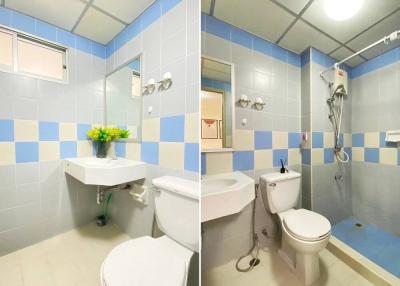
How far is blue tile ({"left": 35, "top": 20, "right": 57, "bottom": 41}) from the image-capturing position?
85 cm

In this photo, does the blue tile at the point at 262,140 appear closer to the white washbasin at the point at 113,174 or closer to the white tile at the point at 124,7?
the white washbasin at the point at 113,174

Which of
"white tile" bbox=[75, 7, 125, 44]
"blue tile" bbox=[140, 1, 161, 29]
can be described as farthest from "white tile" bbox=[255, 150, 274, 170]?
"white tile" bbox=[75, 7, 125, 44]

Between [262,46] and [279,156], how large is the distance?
0.90 ft

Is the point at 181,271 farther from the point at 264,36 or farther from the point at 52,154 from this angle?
the point at 52,154

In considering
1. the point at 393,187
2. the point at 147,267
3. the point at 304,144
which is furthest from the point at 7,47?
the point at 393,187

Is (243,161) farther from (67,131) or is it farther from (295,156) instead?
(67,131)

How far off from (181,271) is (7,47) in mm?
1353

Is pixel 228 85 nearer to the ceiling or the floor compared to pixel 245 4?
nearer to the floor

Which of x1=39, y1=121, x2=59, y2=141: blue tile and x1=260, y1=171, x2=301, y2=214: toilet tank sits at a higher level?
x1=39, y1=121, x2=59, y2=141: blue tile

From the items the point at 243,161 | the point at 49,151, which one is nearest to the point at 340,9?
the point at 243,161

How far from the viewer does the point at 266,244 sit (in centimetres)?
50

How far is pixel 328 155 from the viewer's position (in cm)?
36

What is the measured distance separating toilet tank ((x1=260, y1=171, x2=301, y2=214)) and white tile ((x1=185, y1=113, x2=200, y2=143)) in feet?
1.10

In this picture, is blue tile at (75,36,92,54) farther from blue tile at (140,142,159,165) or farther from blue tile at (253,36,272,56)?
blue tile at (253,36,272,56)
